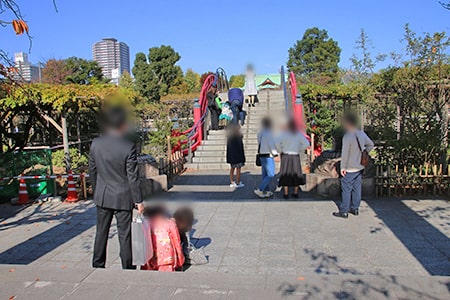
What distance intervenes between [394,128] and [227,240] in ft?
17.3

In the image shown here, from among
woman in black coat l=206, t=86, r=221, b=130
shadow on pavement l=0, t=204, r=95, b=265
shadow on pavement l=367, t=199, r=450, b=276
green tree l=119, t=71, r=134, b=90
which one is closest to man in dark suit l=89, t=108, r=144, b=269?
shadow on pavement l=0, t=204, r=95, b=265

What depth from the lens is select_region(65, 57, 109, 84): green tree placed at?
2816 centimetres

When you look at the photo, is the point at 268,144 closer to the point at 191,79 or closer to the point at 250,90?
the point at 250,90

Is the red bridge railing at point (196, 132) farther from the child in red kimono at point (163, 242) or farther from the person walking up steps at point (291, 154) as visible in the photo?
the child in red kimono at point (163, 242)

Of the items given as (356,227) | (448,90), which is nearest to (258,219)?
(356,227)

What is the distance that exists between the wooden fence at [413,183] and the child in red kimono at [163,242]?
4.70 metres

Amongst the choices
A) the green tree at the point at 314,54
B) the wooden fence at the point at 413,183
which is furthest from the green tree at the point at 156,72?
the wooden fence at the point at 413,183

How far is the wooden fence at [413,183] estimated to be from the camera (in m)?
7.11

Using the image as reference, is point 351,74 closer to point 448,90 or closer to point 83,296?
point 448,90

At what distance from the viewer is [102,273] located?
374cm

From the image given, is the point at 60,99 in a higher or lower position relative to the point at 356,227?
higher

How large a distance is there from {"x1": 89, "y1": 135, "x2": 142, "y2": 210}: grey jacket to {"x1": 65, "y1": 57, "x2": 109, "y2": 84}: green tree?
25893 mm

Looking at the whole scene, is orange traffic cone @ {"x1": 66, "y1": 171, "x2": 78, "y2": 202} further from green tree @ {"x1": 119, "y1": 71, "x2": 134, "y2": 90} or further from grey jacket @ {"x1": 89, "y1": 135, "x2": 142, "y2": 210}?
green tree @ {"x1": 119, "y1": 71, "x2": 134, "y2": 90}

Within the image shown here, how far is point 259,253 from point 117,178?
2.01 metres
